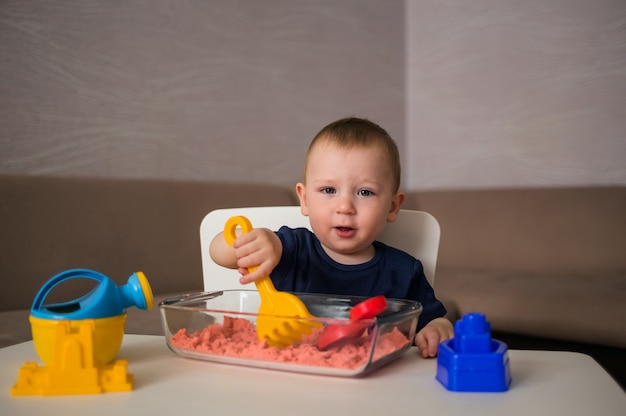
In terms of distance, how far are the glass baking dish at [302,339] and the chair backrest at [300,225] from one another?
34 centimetres

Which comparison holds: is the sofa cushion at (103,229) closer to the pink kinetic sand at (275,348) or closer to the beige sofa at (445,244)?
the beige sofa at (445,244)

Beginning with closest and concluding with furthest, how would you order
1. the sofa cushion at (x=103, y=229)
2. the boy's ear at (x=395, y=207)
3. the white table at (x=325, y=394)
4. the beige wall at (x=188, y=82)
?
1. the white table at (x=325, y=394)
2. the boy's ear at (x=395, y=207)
3. the sofa cushion at (x=103, y=229)
4. the beige wall at (x=188, y=82)

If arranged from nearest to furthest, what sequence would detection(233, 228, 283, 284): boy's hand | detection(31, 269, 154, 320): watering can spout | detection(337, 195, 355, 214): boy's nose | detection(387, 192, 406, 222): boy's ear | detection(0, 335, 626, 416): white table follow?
detection(0, 335, 626, 416): white table
detection(31, 269, 154, 320): watering can spout
detection(233, 228, 283, 284): boy's hand
detection(337, 195, 355, 214): boy's nose
detection(387, 192, 406, 222): boy's ear

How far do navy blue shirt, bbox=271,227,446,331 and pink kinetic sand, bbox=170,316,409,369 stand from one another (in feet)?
1.03

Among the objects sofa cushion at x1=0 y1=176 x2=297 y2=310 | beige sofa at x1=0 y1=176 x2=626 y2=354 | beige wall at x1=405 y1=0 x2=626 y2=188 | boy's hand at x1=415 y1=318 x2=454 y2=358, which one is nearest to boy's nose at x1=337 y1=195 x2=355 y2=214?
boy's hand at x1=415 y1=318 x2=454 y2=358

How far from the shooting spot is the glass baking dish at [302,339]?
59 cm

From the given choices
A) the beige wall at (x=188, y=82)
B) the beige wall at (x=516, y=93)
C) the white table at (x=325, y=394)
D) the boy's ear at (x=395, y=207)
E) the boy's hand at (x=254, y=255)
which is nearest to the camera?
the white table at (x=325, y=394)

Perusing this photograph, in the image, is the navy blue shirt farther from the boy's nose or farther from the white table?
the white table

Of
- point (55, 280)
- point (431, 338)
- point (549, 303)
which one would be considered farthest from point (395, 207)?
point (549, 303)

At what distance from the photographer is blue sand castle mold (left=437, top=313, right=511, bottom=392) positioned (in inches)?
21.8

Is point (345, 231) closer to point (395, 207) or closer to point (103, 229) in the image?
point (395, 207)

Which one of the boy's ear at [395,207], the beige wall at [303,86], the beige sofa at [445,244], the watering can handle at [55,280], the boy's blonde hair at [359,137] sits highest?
the beige wall at [303,86]

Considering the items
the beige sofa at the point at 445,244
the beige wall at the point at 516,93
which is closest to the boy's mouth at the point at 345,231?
the beige sofa at the point at 445,244

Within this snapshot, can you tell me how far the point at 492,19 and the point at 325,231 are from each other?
2.20 m
